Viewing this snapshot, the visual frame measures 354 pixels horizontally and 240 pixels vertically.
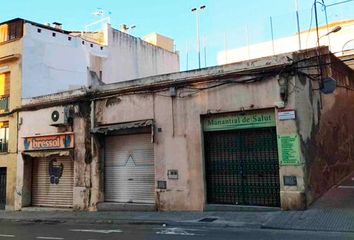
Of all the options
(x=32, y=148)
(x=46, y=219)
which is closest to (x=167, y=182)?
(x=46, y=219)

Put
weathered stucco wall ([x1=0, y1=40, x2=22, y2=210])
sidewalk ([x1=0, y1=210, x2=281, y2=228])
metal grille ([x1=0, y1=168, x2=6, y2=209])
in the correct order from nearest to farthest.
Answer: sidewalk ([x1=0, y1=210, x2=281, y2=228]) < weathered stucco wall ([x1=0, y1=40, x2=22, y2=210]) < metal grille ([x1=0, y1=168, x2=6, y2=209])

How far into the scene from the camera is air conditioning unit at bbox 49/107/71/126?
18.1m

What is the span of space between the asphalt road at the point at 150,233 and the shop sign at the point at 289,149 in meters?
2.97

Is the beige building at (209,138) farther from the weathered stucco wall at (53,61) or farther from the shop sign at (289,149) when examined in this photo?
the weathered stucco wall at (53,61)

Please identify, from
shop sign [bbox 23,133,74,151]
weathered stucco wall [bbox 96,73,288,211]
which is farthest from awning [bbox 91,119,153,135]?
shop sign [bbox 23,133,74,151]

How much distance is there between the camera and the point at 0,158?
68.3 ft

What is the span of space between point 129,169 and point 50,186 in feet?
16.0

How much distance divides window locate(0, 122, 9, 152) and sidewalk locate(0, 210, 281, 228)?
4321mm

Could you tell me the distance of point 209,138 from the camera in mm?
14789

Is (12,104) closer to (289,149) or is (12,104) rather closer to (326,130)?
(289,149)

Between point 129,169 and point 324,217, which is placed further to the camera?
point 129,169

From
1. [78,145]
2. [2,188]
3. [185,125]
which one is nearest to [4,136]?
[2,188]

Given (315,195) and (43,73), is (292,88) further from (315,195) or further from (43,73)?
(43,73)

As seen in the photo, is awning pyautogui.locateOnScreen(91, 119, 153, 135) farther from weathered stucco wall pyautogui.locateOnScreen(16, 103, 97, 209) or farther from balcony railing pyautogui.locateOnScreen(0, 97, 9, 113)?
balcony railing pyautogui.locateOnScreen(0, 97, 9, 113)
